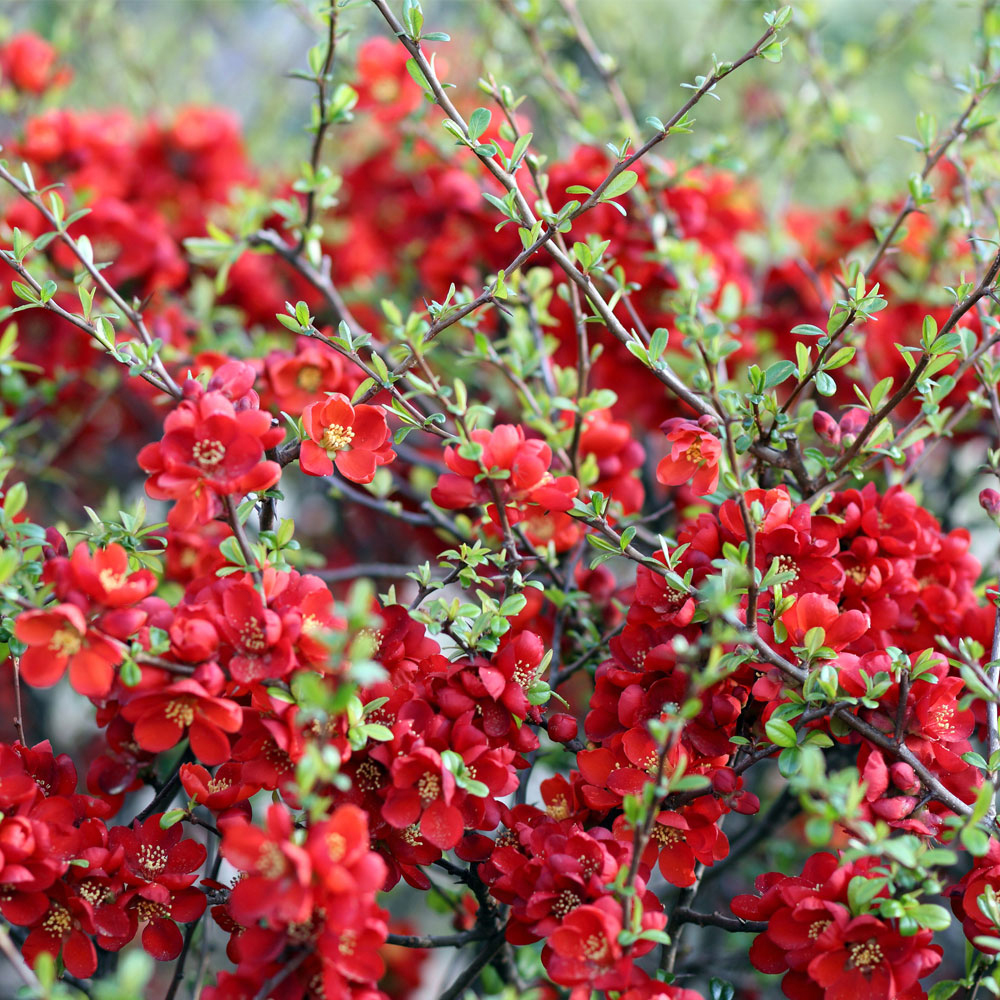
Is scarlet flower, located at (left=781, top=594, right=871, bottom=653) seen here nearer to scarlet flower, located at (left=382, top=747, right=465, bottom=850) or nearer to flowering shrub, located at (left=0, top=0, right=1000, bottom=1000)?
flowering shrub, located at (left=0, top=0, right=1000, bottom=1000)

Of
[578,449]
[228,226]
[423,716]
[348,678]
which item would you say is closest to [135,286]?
[228,226]

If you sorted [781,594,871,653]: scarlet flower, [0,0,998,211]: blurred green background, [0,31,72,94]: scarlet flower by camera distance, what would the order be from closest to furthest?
1. [781,594,871,653]: scarlet flower
2. [0,0,998,211]: blurred green background
3. [0,31,72,94]: scarlet flower

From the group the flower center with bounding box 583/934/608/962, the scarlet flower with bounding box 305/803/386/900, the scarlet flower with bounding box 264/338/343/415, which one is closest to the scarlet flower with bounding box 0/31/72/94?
the scarlet flower with bounding box 264/338/343/415

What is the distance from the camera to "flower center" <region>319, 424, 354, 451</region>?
84cm

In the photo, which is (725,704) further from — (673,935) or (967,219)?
(967,219)

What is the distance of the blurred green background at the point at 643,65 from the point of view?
160 centimetres

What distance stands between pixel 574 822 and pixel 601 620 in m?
0.34

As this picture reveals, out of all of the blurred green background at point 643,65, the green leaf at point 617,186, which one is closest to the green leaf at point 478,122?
the green leaf at point 617,186

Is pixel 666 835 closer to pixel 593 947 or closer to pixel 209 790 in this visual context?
pixel 593 947

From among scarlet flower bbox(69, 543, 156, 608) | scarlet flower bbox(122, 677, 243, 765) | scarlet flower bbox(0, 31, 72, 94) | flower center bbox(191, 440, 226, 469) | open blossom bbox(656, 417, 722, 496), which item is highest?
A: scarlet flower bbox(0, 31, 72, 94)

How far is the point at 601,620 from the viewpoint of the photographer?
1.13 metres

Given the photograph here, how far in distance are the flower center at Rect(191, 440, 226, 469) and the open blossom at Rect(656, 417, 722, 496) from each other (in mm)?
388

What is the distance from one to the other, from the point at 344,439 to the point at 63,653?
0.94ft

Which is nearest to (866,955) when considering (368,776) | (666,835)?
(666,835)
